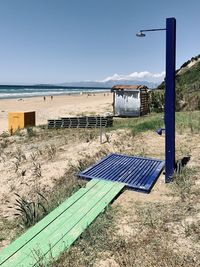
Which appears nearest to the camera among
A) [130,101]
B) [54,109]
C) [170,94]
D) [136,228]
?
[136,228]

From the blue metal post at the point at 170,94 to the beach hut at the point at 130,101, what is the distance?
14828 millimetres

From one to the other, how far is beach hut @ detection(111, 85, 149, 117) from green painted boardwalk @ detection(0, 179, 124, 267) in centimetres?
1585

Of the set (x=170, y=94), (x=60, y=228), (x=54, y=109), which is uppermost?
(x=170, y=94)

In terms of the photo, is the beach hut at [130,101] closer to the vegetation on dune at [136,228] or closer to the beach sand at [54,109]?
the beach sand at [54,109]

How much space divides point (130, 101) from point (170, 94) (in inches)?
604

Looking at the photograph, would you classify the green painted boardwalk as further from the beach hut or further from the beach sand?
the beach sand

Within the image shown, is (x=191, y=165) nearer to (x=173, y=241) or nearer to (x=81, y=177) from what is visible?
(x=81, y=177)

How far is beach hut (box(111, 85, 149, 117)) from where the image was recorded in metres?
22.5

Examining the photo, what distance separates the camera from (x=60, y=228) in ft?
17.0

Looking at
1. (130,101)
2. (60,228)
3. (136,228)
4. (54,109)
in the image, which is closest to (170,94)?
(136,228)

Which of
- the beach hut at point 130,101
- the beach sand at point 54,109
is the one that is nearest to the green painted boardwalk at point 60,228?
the beach hut at point 130,101

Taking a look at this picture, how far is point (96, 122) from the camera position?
16.1 metres

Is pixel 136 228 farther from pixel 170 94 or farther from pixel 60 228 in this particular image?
pixel 170 94

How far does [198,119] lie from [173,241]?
34.3ft
